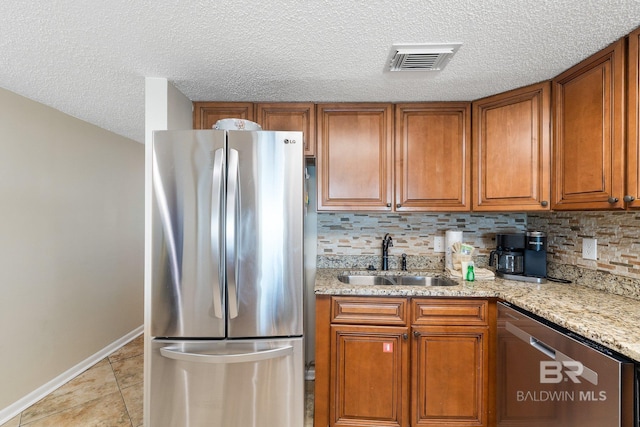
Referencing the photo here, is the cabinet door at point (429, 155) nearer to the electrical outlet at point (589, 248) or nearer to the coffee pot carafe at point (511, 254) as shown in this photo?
the coffee pot carafe at point (511, 254)

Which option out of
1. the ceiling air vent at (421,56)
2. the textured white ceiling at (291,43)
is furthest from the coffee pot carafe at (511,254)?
the ceiling air vent at (421,56)

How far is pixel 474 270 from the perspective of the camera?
6.91 ft

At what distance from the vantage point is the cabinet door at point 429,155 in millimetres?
2139

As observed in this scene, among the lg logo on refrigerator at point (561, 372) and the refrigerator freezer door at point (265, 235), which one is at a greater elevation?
the refrigerator freezer door at point (265, 235)

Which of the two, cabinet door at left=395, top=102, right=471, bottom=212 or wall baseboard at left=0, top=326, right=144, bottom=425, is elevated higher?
cabinet door at left=395, top=102, right=471, bottom=212

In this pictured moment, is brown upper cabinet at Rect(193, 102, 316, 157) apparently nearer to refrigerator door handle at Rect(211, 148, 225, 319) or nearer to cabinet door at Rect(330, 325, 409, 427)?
refrigerator door handle at Rect(211, 148, 225, 319)

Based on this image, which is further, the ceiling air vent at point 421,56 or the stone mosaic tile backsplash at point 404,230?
the stone mosaic tile backsplash at point 404,230

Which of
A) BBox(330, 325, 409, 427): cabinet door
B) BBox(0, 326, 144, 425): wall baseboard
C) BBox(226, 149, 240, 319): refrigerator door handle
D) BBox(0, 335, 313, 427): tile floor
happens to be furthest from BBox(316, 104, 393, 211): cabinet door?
BBox(0, 326, 144, 425): wall baseboard

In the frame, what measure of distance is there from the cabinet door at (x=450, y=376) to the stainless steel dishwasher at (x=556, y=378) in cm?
10

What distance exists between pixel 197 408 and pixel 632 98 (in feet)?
8.44

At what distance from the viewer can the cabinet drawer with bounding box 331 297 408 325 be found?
5.98 ft

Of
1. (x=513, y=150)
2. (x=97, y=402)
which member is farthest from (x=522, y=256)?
(x=97, y=402)

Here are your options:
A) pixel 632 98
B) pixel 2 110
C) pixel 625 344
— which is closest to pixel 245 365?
pixel 625 344

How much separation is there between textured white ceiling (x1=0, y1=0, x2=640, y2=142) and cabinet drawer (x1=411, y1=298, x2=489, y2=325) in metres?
1.36
